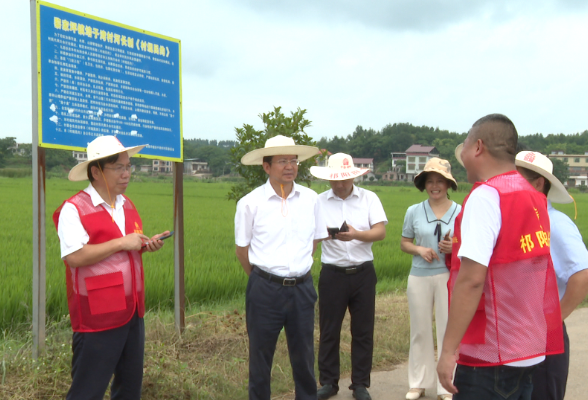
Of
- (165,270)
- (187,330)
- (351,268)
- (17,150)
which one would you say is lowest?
(187,330)

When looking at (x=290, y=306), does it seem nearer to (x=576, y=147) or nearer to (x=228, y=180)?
(x=228, y=180)

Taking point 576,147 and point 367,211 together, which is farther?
point 576,147

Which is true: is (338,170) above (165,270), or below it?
above

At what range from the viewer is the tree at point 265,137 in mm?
6211

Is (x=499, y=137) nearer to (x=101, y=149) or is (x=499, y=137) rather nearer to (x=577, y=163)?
(x=101, y=149)

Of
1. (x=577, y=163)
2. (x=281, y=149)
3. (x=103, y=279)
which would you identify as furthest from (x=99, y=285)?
(x=577, y=163)

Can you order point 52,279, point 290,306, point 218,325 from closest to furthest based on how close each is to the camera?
1. point 290,306
2. point 218,325
3. point 52,279

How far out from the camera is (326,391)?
14.8 ft

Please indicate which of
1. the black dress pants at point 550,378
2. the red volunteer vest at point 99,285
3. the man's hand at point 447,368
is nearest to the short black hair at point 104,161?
the red volunteer vest at point 99,285

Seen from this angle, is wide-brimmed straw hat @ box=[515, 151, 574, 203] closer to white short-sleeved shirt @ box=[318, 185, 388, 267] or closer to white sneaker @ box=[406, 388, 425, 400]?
white short-sleeved shirt @ box=[318, 185, 388, 267]

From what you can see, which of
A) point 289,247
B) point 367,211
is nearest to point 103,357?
point 289,247

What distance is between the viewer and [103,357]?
3.08 metres

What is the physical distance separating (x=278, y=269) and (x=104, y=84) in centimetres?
203

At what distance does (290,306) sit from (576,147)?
362ft
